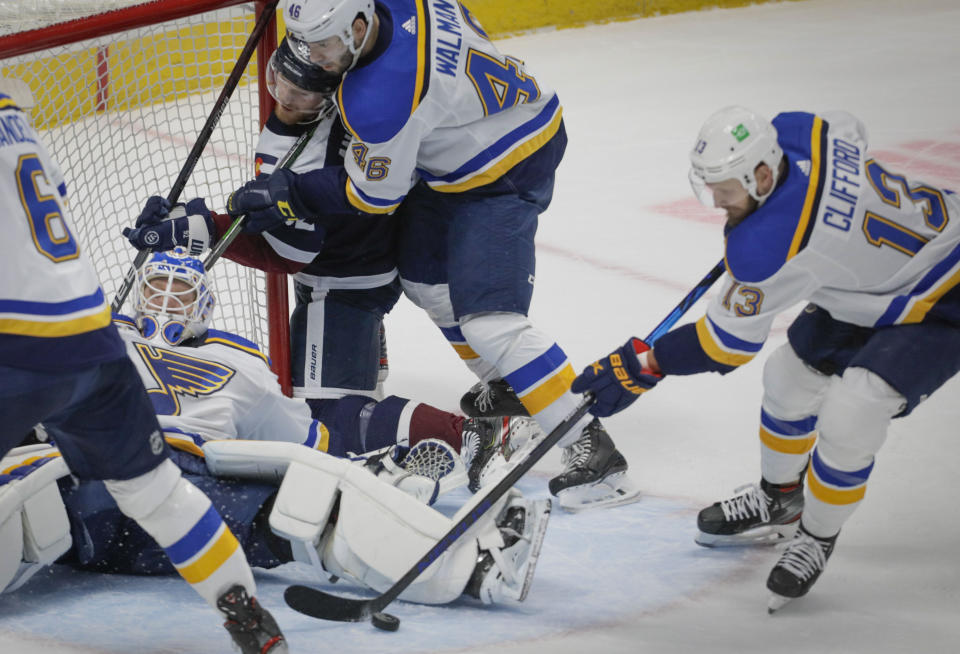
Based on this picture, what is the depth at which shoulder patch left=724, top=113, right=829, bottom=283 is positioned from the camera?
223 cm

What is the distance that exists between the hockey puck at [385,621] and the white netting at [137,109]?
1.39m

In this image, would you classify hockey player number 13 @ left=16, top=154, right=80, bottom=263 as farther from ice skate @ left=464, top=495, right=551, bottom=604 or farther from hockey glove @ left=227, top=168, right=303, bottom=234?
hockey glove @ left=227, top=168, right=303, bottom=234

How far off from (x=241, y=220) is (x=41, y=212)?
1.27m

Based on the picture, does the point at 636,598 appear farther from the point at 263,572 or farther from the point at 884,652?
the point at 263,572

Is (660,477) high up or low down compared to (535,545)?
down

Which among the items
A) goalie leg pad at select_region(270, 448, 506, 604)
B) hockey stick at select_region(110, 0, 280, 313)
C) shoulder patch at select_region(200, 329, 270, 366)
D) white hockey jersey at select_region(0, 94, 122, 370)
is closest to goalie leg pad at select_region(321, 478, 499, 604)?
goalie leg pad at select_region(270, 448, 506, 604)

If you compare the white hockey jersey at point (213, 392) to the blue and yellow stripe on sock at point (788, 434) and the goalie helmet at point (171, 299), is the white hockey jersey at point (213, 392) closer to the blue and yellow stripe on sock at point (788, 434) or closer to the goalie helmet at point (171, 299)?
the goalie helmet at point (171, 299)

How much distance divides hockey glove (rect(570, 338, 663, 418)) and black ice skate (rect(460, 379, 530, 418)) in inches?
27.4

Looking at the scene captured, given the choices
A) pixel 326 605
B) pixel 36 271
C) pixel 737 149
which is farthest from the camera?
pixel 326 605

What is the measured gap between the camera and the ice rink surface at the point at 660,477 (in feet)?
7.48

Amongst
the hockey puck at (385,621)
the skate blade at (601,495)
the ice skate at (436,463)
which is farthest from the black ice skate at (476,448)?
the hockey puck at (385,621)

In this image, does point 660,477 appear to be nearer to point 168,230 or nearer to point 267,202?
point 267,202

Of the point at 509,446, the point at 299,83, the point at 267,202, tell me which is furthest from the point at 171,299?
the point at 509,446

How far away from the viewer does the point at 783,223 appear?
223 cm
